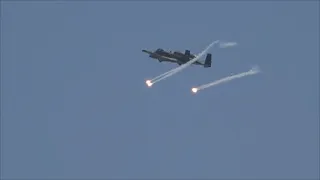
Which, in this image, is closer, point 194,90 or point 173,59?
point 194,90

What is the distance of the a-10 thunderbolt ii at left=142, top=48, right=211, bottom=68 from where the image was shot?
14050cm

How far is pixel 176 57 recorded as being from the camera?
141 m

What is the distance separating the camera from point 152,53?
144 meters

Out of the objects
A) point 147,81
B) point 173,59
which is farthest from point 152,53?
point 147,81

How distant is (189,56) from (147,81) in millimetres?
24692

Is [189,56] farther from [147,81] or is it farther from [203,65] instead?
[147,81]

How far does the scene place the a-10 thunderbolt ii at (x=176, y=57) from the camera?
14050 cm

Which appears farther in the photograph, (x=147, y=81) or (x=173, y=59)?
(x=173, y=59)

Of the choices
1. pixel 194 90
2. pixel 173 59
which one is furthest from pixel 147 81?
pixel 173 59

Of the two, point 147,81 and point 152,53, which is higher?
point 152,53

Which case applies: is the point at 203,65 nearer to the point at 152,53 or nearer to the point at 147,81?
the point at 152,53

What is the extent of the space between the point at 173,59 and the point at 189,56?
4.63 meters

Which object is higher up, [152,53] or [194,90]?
[152,53]

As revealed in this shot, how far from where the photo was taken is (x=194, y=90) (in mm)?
120062
